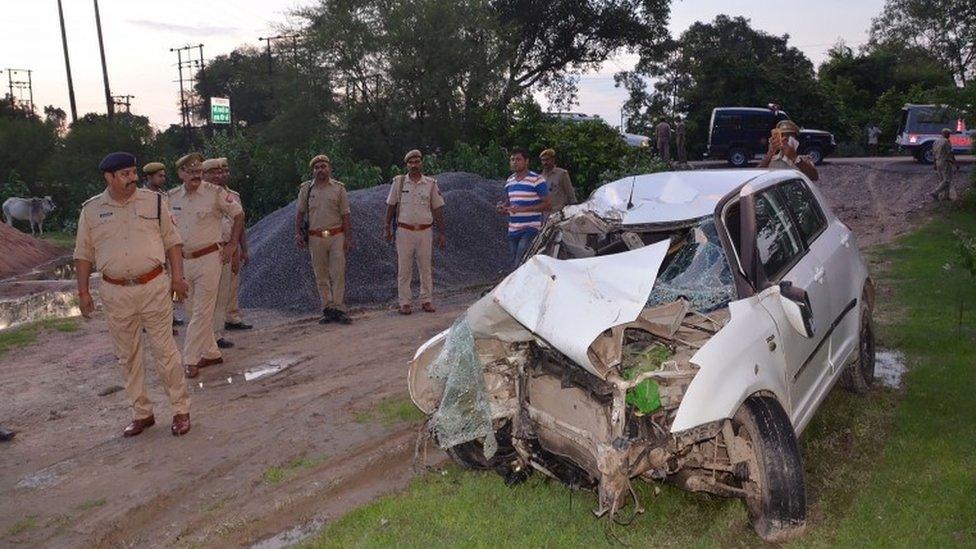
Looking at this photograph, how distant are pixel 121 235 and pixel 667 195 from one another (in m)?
3.75

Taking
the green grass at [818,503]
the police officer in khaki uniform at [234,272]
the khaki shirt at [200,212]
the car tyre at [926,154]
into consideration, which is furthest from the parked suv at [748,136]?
the green grass at [818,503]

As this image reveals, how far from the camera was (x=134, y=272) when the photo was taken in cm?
618

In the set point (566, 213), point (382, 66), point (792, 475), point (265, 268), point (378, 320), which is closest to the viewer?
point (792, 475)

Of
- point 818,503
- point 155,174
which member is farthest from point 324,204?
point 818,503

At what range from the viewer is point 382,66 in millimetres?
23719

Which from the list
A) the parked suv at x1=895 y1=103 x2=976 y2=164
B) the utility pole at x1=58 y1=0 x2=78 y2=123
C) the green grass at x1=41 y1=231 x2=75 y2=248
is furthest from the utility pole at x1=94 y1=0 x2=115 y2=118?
the parked suv at x1=895 y1=103 x2=976 y2=164

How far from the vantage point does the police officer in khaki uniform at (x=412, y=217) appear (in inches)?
410

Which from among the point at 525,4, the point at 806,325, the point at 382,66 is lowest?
the point at 806,325

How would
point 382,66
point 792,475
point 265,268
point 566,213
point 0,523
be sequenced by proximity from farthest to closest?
point 382,66 < point 265,268 < point 566,213 < point 0,523 < point 792,475

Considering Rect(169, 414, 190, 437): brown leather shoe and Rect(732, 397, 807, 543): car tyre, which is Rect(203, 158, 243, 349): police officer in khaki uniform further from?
Rect(732, 397, 807, 543): car tyre

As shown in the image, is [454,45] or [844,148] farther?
[844,148]

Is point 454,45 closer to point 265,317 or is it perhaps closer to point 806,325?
point 265,317

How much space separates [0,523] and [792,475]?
430cm

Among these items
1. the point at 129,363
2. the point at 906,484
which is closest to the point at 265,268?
the point at 129,363
